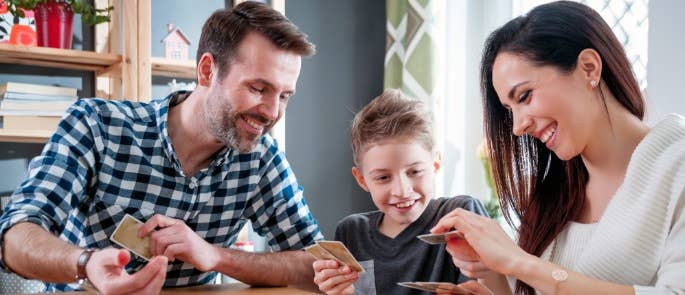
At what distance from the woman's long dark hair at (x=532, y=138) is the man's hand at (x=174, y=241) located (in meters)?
0.84

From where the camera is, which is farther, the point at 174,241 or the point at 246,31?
the point at 246,31

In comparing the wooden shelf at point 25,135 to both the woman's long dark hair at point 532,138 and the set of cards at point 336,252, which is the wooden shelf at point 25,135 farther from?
the woman's long dark hair at point 532,138

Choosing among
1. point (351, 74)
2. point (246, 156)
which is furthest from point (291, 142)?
point (246, 156)

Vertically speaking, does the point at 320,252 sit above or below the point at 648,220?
below

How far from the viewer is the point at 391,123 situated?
2.20 meters

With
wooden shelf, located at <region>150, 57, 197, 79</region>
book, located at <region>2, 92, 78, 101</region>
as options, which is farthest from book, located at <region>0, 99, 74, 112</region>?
wooden shelf, located at <region>150, 57, 197, 79</region>

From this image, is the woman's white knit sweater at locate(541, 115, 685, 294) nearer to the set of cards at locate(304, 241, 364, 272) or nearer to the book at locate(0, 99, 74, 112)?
the set of cards at locate(304, 241, 364, 272)

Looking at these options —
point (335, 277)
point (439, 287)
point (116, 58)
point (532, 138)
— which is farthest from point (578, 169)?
point (116, 58)

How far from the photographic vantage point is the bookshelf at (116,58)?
321 centimetres

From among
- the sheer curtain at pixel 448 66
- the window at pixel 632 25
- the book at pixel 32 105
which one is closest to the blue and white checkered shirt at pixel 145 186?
the book at pixel 32 105

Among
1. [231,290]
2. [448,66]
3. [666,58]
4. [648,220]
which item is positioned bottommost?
[231,290]

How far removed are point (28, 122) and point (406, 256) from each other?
2028mm

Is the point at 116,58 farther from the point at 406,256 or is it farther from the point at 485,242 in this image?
the point at 485,242

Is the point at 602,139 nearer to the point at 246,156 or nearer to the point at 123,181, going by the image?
the point at 246,156
